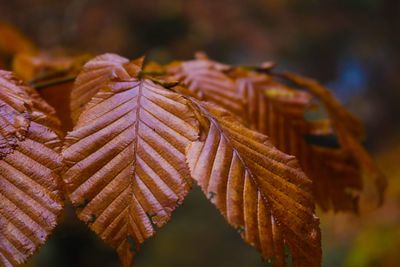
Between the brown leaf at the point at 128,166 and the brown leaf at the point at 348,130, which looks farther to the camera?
the brown leaf at the point at 348,130

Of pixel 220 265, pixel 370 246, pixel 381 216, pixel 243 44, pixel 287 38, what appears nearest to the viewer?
pixel 370 246

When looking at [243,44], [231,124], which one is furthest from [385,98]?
[231,124]

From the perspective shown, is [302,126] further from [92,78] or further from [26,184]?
[26,184]

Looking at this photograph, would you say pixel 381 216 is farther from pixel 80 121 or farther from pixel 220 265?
pixel 80 121

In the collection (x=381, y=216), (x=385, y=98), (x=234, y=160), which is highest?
(x=385, y=98)

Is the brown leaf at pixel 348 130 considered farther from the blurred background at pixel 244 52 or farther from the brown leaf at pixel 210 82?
the blurred background at pixel 244 52

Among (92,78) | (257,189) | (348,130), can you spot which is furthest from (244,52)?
(257,189)

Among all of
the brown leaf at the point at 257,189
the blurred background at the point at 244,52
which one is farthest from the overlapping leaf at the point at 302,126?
the blurred background at the point at 244,52

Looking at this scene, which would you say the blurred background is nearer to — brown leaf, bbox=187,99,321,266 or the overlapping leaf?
the overlapping leaf
